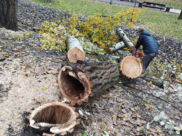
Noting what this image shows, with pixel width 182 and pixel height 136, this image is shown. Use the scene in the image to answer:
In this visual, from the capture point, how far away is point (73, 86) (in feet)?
10.00

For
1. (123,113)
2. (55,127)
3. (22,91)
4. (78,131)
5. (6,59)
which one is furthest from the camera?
(6,59)

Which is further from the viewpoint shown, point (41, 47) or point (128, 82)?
point (41, 47)

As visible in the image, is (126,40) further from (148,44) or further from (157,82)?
(157,82)

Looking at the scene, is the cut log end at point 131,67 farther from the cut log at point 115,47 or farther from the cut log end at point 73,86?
the cut log at point 115,47

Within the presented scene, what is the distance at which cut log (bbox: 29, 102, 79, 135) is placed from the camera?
2.06 meters

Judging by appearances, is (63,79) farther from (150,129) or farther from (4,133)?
(150,129)

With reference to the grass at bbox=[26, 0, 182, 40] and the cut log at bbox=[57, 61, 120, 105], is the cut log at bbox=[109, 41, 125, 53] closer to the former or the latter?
the cut log at bbox=[57, 61, 120, 105]

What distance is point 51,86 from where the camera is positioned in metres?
3.17

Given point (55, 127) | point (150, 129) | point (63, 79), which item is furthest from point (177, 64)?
point (55, 127)

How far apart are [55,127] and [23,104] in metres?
0.95

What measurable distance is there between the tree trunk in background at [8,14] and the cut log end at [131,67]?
3743mm

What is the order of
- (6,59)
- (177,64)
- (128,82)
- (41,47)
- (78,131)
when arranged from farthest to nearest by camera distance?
1. (177,64)
2. (41,47)
3. (128,82)
4. (6,59)
5. (78,131)

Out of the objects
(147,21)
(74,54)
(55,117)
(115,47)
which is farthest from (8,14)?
(147,21)

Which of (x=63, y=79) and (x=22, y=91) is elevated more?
(x=63, y=79)
